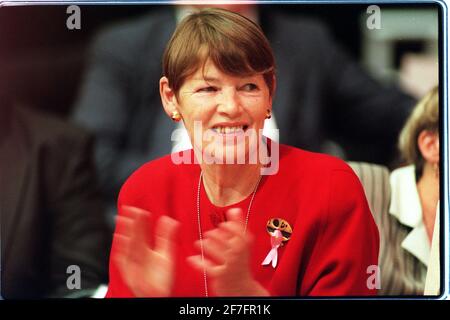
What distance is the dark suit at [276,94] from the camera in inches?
124

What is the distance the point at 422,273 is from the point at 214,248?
64cm

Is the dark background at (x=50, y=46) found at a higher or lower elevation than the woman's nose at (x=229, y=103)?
higher

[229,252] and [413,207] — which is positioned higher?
[413,207]

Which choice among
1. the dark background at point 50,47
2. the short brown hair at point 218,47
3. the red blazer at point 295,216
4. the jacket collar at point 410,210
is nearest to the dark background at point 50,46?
the dark background at point 50,47

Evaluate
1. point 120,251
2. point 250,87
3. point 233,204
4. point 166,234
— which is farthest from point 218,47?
point 120,251

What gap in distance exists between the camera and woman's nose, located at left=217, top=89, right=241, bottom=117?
3.10 metres

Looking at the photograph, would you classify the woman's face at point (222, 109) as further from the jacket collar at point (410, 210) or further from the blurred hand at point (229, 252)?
the jacket collar at point (410, 210)

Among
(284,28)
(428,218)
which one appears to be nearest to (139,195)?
(284,28)

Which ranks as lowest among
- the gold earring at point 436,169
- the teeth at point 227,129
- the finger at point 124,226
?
the finger at point 124,226

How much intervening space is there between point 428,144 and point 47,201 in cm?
116

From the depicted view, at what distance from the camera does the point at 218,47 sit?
308 centimetres

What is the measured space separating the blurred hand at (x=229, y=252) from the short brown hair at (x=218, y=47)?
0.41m

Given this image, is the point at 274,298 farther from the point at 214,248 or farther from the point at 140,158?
the point at 140,158

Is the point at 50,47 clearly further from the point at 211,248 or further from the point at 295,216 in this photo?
the point at 295,216
